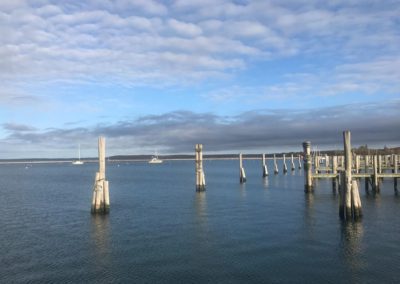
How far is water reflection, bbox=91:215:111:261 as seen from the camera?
968 inches

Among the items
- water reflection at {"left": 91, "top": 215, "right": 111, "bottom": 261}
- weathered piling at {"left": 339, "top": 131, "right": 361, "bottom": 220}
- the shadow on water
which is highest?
weathered piling at {"left": 339, "top": 131, "right": 361, "bottom": 220}

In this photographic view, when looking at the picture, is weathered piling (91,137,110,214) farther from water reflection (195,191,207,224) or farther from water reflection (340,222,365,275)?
water reflection (340,222,365,275)

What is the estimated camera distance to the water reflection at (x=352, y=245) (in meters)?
21.4

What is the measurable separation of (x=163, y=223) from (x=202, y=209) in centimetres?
861

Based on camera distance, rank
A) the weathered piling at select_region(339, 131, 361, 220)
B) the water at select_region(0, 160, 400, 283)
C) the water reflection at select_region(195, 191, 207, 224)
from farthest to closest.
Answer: the water reflection at select_region(195, 191, 207, 224) → the weathered piling at select_region(339, 131, 361, 220) → the water at select_region(0, 160, 400, 283)

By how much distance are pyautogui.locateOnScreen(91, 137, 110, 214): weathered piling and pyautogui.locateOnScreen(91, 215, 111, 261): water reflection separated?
2.79 feet

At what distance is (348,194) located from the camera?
3138 cm

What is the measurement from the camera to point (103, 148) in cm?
3703

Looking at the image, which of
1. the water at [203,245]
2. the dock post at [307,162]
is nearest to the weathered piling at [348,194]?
the water at [203,245]

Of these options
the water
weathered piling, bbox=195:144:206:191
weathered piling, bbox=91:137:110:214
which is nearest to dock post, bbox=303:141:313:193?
the water

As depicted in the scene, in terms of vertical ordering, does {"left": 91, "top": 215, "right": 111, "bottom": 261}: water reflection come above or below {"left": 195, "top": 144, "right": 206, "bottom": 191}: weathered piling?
below

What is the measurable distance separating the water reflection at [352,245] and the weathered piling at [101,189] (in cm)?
1957

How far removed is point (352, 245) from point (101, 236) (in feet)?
54.8

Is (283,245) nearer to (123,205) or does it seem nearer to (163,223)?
(163,223)
